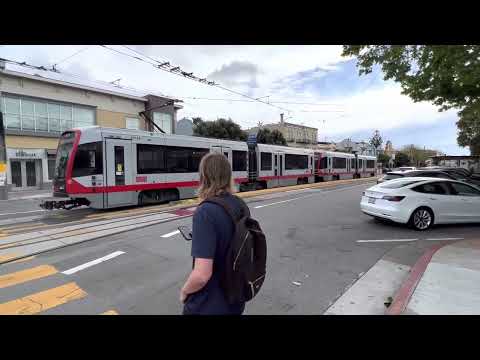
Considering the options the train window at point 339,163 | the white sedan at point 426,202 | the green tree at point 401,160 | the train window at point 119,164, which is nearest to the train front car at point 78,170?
the train window at point 119,164

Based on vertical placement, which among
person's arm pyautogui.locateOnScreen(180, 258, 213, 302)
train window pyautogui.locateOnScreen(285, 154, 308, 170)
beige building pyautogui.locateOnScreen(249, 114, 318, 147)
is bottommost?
person's arm pyautogui.locateOnScreen(180, 258, 213, 302)

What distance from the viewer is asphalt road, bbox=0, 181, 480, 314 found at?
11.8 ft

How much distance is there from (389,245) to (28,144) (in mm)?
27434

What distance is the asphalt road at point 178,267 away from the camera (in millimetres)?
3594

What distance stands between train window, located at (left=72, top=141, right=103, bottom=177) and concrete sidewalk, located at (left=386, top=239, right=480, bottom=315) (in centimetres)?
958

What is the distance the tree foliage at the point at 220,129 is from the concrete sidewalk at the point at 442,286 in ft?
112

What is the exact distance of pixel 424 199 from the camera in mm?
7406

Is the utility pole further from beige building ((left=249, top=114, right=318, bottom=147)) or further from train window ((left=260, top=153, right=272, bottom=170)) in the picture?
beige building ((left=249, top=114, right=318, bottom=147))

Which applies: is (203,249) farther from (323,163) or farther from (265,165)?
(323,163)

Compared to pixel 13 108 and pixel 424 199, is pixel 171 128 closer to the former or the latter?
pixel 13 108

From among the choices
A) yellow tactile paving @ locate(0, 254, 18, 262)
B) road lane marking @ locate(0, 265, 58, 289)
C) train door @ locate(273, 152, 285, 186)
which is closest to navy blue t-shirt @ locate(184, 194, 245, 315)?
road lane marking @ locate(0, 265, 58, 289)
